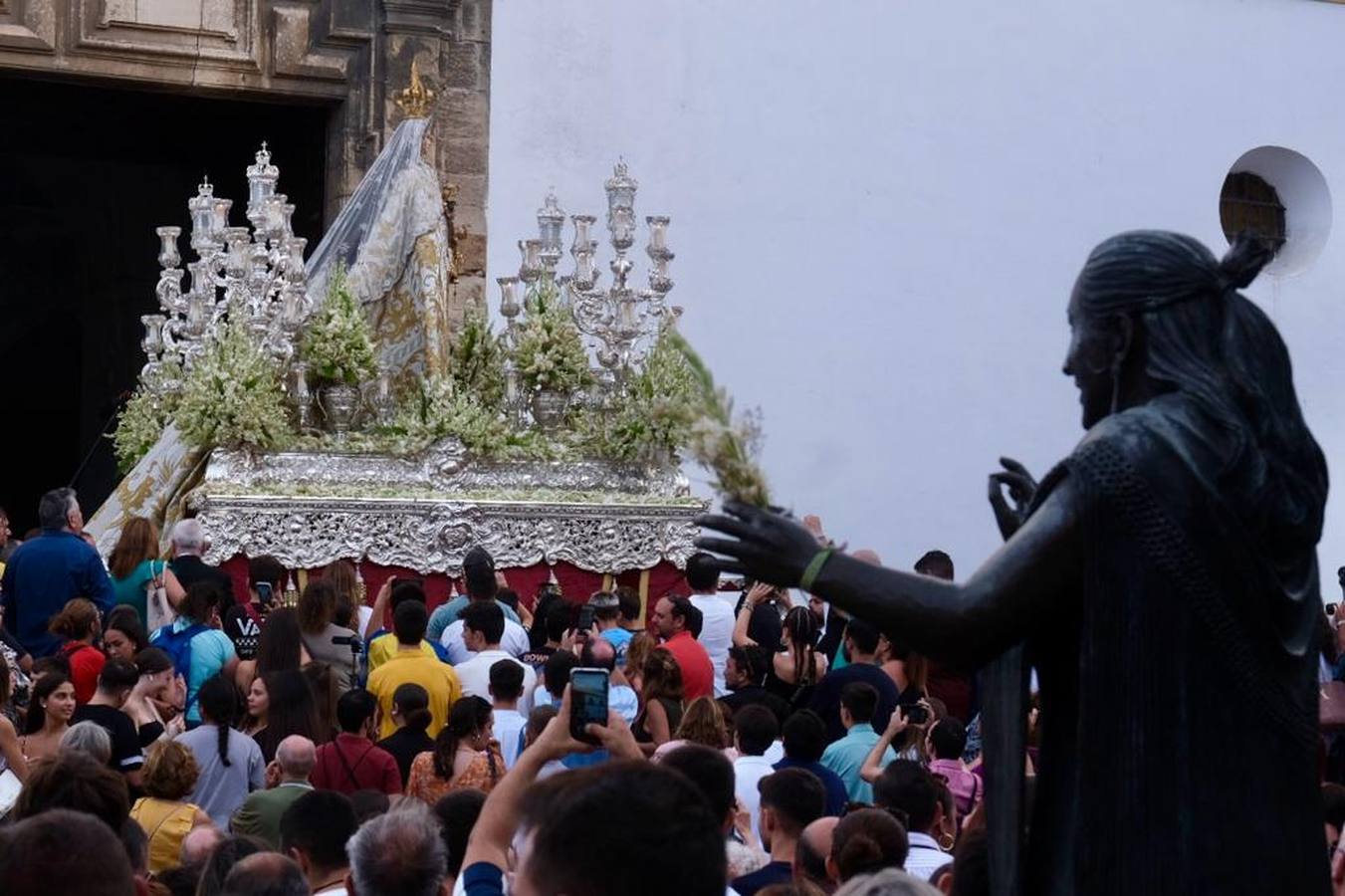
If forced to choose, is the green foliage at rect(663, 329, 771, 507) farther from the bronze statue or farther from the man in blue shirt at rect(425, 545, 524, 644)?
the man in blue shirt at rect(425, 545, 524, 644)

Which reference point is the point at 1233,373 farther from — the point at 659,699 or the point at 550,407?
the point at 550,407

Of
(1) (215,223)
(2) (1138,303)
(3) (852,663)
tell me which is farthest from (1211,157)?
(2) (1138,303)

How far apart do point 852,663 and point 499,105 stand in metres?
7.48

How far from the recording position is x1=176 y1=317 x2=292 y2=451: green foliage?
457 inches

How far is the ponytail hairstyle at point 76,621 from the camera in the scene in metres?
8.70

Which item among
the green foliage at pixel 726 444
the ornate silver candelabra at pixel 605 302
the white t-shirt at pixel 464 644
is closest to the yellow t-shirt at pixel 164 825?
the white t-shirt at pixel 464 644

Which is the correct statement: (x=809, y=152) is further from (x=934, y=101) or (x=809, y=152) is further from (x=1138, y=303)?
(x=1138, y=303)

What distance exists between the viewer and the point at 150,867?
21.0 feet

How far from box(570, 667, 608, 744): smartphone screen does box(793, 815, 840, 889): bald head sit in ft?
5.22

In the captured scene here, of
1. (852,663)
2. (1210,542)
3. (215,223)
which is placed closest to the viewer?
(1210,542)

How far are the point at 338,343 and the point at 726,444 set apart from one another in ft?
29.3

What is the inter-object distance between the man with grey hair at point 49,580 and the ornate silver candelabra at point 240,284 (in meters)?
2.15

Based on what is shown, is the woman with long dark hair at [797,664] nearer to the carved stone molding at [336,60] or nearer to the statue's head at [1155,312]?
the statue's head at [1155,312]

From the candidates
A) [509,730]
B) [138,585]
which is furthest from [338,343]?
[509,730]
